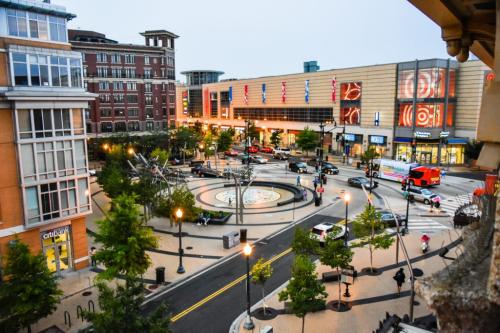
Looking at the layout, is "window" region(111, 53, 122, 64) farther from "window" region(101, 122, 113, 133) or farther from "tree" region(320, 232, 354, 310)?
"tree" region(320, 232, 354, 310)

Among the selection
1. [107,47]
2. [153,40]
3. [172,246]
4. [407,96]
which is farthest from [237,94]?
[172,246]

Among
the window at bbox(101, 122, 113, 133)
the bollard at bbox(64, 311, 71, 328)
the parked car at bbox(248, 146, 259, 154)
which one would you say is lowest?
the bollard at bbox(64, 311, 71, 328)

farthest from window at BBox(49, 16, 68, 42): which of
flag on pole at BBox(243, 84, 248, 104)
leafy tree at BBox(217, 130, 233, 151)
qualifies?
flag on pole at BBox(243, 84, 248, 104)

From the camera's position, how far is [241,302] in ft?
68.3

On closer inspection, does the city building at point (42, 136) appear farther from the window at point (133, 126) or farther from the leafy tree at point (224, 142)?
the window at point (133, 126)

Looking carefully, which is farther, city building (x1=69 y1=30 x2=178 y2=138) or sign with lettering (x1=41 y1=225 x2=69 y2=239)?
city building (x1=69 y1=30 x2=178 y2=138)

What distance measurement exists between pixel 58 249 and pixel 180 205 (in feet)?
32.9

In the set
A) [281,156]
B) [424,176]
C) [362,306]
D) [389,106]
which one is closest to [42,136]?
[362,306]

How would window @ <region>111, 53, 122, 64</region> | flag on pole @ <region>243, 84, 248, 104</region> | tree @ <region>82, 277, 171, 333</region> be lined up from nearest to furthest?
tree @ <region>82, 277, 171, 333</region>, window @ <region>111, 53, 122, 64</region>, flag on pole @ <region>243, 84, 248, 104</region>

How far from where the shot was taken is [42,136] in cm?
2394

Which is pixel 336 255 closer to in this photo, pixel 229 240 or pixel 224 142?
pixel 229 240

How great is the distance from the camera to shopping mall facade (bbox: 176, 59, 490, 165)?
6266cm

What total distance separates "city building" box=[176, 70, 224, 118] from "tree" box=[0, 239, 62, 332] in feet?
395

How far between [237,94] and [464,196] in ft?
258
